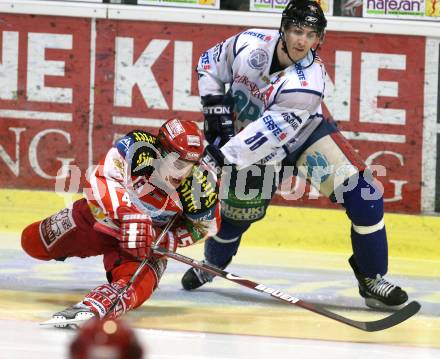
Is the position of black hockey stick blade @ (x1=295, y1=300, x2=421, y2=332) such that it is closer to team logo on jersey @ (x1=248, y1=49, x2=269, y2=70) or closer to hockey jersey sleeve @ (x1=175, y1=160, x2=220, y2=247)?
hockey jersey sleeve @ (x1=175, y1=160, x2=220, y2=247)

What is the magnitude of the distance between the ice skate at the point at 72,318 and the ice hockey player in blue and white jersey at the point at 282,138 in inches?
37.6

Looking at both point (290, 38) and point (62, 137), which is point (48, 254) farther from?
point (62, 137)

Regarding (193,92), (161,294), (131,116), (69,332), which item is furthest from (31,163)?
(69,332)

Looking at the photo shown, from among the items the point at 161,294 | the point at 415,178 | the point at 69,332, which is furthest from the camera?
the point at 415,178

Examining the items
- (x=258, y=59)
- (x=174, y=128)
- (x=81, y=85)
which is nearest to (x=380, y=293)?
(x=258, y=59)

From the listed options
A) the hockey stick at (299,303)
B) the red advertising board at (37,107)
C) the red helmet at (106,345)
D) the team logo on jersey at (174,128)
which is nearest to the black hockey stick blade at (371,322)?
the hockey stick at (299,303)

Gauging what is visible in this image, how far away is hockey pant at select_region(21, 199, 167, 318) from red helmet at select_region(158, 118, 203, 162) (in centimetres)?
34

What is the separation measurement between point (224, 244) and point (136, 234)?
102cm

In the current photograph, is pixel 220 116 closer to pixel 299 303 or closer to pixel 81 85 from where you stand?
pixel 299 303

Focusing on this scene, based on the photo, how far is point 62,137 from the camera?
488 cm

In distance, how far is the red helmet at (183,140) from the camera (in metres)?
2.79

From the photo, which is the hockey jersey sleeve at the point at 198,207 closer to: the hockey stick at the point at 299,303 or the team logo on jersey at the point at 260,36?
the hockey stick at the point at 299,303

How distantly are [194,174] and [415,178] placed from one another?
81.2 inches

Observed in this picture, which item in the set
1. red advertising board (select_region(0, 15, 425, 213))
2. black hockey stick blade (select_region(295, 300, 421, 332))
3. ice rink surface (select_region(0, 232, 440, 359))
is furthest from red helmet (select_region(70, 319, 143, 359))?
red advertising board (select_region(0, 15, 425, 213))
